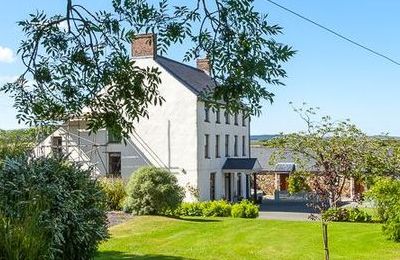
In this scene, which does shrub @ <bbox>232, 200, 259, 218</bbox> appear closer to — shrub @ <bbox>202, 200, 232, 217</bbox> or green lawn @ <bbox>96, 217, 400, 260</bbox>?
shrub @ <bbox>202, 200, 232, 217</bbox>

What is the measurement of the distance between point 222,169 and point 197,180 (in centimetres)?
482

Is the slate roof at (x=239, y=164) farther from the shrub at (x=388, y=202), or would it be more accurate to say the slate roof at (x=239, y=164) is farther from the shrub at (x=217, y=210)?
the shrub at (x=388, y=202)

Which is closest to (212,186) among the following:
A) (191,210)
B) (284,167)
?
(191,210)

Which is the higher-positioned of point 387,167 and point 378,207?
point 387,167

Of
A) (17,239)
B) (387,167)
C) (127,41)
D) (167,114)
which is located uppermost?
(167,114)

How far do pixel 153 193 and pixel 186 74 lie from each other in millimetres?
13958

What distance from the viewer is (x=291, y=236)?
20281mm

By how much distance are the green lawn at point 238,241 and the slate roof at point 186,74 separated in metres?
11.7

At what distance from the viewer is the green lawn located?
634 inches

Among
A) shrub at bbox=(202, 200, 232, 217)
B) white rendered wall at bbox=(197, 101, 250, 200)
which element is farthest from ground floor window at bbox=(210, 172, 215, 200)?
shrub at bbox=(202, 200, 232, 217)

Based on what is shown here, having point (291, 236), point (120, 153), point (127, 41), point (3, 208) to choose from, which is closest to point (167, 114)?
point (120, 153)

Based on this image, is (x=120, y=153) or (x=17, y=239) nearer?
(x=17, y=239)

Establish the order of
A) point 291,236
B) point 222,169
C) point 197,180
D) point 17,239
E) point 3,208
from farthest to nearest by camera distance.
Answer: point 222,169
point 197,180
point 291,236
point 3,208
point 17,239

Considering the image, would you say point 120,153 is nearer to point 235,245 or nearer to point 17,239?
point 235,245
